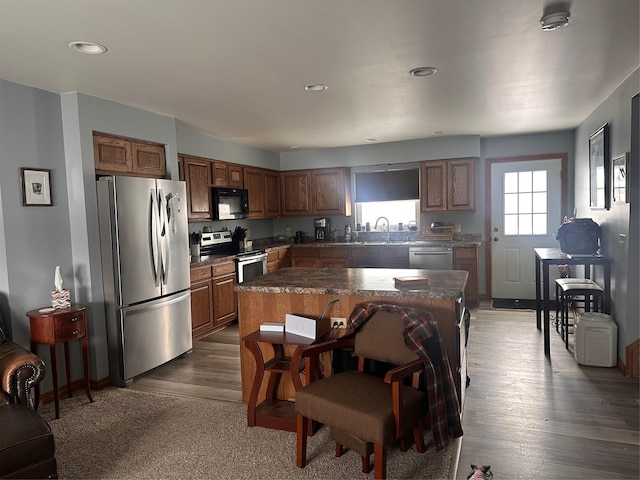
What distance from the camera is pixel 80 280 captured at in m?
3.68

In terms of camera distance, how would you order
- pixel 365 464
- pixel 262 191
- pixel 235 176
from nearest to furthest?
pixel 365 464, pixel 235 176, pixel 262 191

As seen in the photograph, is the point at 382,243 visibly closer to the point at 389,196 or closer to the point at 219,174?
the point at 389,196

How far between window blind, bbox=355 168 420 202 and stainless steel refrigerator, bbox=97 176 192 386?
11.6 ft

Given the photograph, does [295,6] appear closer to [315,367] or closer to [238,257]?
[315,367]

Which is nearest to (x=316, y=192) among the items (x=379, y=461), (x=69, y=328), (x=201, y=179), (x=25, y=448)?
(x=201, y=179)

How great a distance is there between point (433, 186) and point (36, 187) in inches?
200

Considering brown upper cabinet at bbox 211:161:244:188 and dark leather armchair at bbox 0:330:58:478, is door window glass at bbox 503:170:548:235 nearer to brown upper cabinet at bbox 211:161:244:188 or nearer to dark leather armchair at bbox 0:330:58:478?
brown upper cabinet at bbox 211:161:244:188

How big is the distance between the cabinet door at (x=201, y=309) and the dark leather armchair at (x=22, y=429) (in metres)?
2.32

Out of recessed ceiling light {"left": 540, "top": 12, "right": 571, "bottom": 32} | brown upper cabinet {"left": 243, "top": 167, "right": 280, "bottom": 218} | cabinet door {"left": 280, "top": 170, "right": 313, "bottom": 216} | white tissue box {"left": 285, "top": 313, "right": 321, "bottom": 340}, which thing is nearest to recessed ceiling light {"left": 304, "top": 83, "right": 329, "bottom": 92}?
recessed ceiling light {"left": 540, "top": 12, "right": 571, "bottom": 32}

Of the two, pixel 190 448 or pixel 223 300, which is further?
pixel 223 300

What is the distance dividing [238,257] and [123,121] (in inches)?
89.2

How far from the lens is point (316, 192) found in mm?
7238

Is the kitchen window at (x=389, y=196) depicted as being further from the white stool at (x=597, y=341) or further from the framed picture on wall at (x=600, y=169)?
the white stool at (x=597, y=341)

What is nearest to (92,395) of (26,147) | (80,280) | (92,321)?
(92,321)
